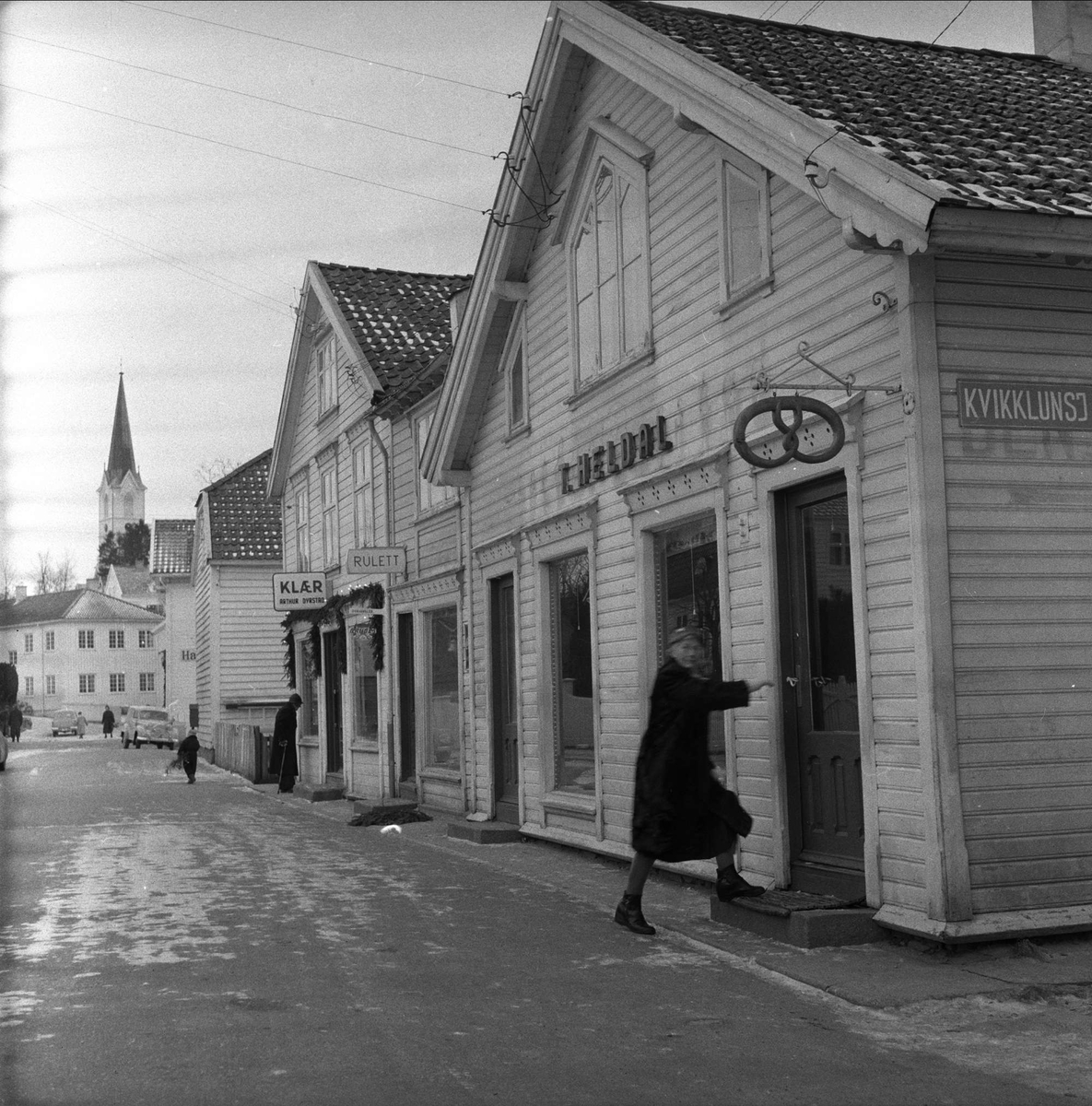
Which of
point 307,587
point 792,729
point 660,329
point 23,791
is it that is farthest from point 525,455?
point 23,791

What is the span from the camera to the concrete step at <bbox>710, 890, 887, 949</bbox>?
8289mm

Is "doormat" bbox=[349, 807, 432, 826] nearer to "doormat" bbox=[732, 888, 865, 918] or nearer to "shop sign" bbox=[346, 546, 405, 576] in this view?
"shop sign" bbox=[346, 546, 405, 576]

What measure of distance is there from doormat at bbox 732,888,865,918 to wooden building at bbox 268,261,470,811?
918 centimetres

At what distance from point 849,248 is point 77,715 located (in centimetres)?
6688

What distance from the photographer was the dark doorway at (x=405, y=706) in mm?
20953

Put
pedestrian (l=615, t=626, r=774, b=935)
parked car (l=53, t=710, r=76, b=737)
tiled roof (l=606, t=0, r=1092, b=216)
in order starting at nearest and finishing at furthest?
tiled roof (l=606, t=0, r=1092, b=216) < pedestrian (l=615, t=626, r=774, b=935) < parked car (l=53, t=710, r=76, b=737)

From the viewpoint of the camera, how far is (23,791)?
2691cm

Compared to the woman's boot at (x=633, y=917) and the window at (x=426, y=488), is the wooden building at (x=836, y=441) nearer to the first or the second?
the woman's boot at (x=633, y=917)

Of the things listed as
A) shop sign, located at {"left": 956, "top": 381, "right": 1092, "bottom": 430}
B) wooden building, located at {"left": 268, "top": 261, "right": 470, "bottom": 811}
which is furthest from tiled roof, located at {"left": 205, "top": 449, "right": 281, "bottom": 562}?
shop sign, located at {"left": 956, "top": 381, "right": 1092, "bottom": 430}

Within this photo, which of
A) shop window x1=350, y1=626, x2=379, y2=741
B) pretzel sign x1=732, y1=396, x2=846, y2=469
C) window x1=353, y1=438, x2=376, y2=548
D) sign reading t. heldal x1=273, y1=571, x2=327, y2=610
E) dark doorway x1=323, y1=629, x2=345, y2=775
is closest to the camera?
pretzel sign x1=732, y1=396, x2=846, y2=469

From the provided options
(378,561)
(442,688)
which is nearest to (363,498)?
(378,561)

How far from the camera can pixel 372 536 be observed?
22.8 meters

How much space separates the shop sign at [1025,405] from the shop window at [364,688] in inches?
598

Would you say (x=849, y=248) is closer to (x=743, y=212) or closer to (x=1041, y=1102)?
(x=743, y=212)
